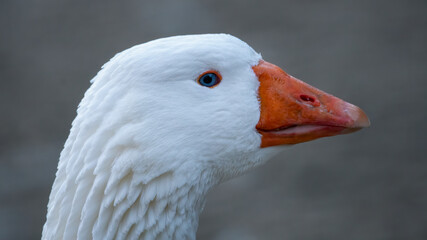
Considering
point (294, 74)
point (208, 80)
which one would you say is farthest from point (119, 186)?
point (294, 74)

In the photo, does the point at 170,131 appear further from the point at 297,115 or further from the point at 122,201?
the point at 297,115

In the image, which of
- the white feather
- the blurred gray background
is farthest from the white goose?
the blurred gray background

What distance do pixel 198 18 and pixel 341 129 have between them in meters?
5.99

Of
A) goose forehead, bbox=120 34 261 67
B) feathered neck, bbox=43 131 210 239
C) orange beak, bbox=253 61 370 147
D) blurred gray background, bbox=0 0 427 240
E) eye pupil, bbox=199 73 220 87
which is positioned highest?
blurred gray background, bbox=0 0 427 240

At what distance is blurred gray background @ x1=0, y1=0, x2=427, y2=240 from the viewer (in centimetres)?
550

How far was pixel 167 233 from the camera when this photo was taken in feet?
7.46

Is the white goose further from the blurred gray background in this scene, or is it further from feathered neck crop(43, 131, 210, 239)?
the blurred gray background

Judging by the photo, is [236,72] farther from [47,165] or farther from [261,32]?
[261,32]

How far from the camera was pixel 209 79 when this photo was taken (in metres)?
2.28

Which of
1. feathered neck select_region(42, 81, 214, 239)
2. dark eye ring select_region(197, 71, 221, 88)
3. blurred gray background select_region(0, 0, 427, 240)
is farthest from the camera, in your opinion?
blurred gray background select_region(0, 0, 427, 240)

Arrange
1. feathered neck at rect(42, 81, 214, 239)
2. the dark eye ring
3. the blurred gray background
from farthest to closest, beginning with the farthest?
the blurred gray background
the dark eye ring
feathered neck at rect(42, 81, 214, 239)

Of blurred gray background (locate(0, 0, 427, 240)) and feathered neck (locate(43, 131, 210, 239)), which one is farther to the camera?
blurred gray background (locate(0, 0, 427, 240))

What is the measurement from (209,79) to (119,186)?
1.96 ft

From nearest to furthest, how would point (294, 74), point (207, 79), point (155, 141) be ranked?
point (155, 141) < point (207, 79) < point (294, 74)
